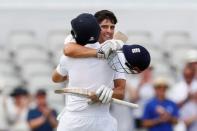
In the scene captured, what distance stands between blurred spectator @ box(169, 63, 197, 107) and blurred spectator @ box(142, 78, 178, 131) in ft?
0.67

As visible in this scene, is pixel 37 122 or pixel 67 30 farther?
pixel 67 30

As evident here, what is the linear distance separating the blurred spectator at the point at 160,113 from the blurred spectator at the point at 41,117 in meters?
1.18

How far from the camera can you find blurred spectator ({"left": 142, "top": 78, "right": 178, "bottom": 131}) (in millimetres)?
14438

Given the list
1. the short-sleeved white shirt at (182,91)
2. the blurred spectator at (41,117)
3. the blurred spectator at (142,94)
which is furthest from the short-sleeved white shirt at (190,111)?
the blurred spectator at (41,117)

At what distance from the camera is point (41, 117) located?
14.7 meters

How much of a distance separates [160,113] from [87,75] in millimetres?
4648

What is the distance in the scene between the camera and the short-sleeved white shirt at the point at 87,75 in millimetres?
9836

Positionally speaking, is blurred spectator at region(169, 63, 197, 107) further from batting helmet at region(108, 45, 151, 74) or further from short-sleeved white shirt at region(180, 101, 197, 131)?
batting helmet at region(108, 45, 151, 74)

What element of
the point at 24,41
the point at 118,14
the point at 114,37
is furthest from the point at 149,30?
the point at 114,37

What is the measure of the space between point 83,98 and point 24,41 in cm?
835

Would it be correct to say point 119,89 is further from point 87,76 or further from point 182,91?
point 182,91

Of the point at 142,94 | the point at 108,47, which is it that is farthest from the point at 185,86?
the point at 108,47

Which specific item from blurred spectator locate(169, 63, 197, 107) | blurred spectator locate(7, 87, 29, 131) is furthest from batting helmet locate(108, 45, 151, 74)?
blurred spectator locate(7, 87, 29, 131)

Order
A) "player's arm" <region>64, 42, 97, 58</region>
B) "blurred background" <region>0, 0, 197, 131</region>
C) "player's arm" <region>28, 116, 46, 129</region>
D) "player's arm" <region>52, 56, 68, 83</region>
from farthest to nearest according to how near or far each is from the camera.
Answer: "blurred background" <region>0, 0, 197, 131</region>
"player's arm" <region>28, 116, 46, 129</region>
"player's arm" <region>52, 56, 68, 83</region>
"player's arm" <region>64, 42, 97, 58</region>
